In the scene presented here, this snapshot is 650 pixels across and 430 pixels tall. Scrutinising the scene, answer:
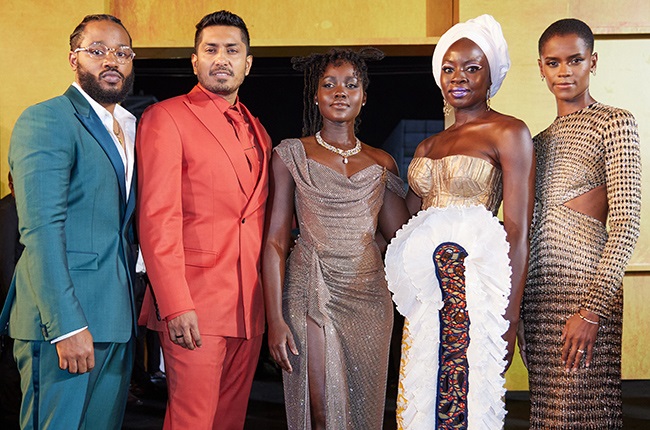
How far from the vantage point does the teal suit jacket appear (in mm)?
2477

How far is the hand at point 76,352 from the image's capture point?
8.10 ft

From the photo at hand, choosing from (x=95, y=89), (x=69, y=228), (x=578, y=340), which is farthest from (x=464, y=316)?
(x=95, y=89)

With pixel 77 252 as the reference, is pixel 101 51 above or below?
above

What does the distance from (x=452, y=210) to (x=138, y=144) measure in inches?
46.9

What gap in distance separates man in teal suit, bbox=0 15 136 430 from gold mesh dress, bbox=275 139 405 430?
0.65m

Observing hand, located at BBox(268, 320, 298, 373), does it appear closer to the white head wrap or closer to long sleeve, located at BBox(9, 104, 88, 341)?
long sleeve, located at BBox(9, 104, 88, 341)

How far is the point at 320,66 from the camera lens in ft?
10.8

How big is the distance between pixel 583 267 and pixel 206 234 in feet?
4.59

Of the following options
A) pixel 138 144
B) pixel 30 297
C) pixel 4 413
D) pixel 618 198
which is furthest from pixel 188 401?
pixel 4 413

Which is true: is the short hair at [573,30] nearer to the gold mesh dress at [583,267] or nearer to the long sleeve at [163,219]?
the gold mesh dress at [583,267]

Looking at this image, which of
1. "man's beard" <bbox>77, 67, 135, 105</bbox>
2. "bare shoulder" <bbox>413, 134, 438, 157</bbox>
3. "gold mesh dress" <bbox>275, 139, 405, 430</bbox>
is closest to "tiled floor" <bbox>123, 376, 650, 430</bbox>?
"gold mesh dress" <bbox>275, 139, 405, 430</bbox>

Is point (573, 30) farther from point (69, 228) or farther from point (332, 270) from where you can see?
point (69, 228)

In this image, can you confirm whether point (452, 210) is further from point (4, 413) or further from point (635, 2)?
point (635, 2)

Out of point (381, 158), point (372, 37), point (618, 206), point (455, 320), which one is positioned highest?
point (372, 37)
